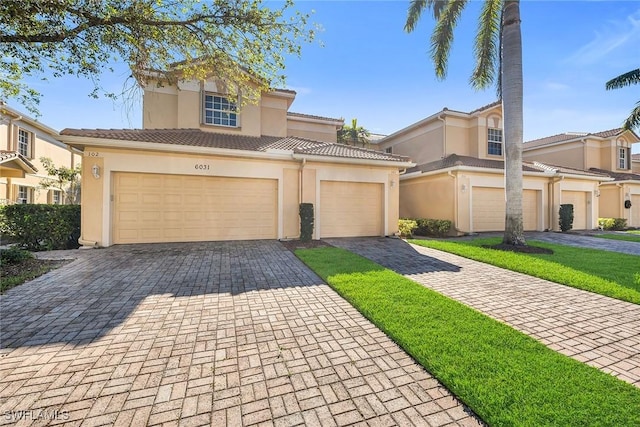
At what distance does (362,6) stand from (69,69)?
8.52 m

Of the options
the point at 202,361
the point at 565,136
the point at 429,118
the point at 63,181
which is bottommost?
the point at 202,361

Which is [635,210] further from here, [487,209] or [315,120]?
[315,120]

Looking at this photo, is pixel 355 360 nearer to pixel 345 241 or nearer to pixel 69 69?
pixel 345 241

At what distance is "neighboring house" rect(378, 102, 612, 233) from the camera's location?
13750mm

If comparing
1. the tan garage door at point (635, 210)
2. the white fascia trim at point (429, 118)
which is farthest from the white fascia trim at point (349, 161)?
the tan garage door at point (635, 210)

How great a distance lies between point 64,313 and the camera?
158 inches

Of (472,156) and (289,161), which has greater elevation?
(472,156)

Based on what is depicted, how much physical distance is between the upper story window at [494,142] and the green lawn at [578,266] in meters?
9.26

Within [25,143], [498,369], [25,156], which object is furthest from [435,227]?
[25,143]

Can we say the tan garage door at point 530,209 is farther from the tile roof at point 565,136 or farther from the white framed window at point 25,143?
the white framed window at point 25,143

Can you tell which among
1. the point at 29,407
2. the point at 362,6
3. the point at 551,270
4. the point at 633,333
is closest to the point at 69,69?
the point at 29,407

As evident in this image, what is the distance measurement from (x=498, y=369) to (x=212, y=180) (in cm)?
1000

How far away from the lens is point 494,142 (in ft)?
56.4

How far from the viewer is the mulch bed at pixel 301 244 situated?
31.4ft
